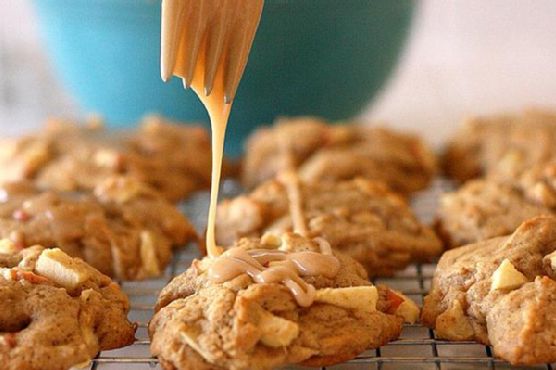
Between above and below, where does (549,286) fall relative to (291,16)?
below

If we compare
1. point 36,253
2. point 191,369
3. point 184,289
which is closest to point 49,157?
point 36,253

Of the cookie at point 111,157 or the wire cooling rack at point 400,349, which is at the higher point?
the cookie at point 111,157

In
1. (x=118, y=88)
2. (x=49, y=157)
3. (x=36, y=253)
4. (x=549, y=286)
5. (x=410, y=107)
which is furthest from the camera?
(x=410, y=107)

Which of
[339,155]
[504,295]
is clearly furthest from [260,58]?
[504,295]

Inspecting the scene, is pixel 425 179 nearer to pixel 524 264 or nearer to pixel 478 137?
pixel 478 137

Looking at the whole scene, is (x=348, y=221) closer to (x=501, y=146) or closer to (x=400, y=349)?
(x=400, y=349)

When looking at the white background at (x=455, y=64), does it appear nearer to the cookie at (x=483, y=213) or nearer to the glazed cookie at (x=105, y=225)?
the cookie at (x=483, y=213)

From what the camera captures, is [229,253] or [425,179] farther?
[425,179]

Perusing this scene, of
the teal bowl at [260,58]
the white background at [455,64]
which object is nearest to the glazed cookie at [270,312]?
the teal bowl at [260,58]
